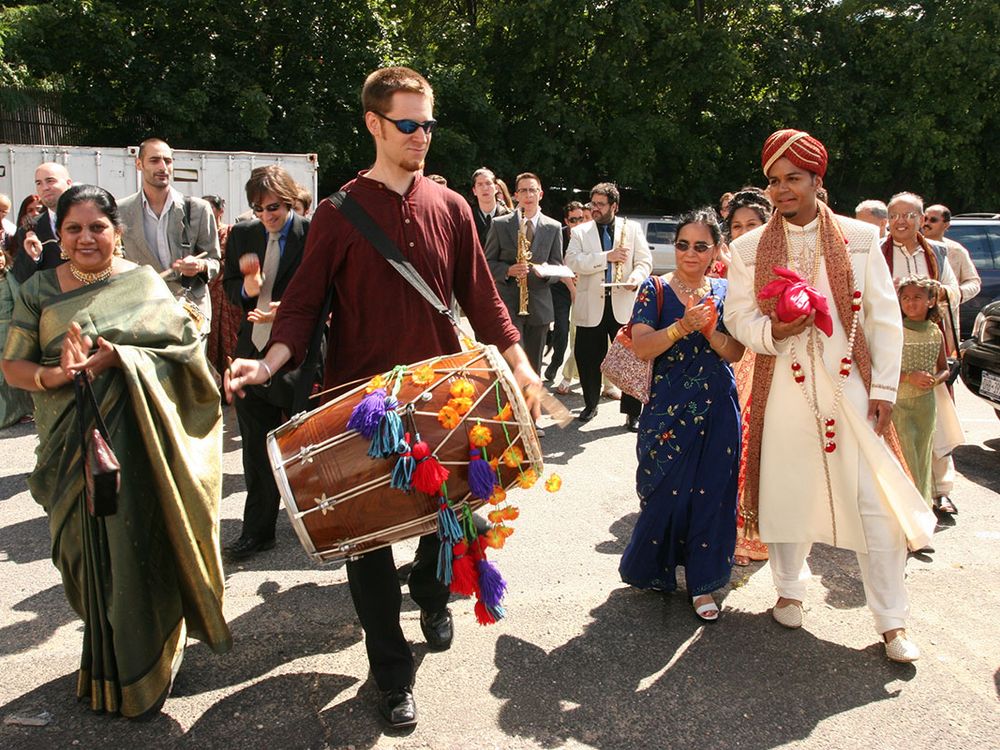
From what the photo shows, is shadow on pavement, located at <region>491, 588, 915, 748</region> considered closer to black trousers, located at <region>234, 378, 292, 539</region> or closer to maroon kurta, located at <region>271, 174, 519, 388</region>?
maroon kurta, located at <region>271, 174, 519, 388</region>

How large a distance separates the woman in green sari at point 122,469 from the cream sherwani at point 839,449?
2.34 metres

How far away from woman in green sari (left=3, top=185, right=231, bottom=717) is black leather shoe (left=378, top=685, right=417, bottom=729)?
2.10 feet

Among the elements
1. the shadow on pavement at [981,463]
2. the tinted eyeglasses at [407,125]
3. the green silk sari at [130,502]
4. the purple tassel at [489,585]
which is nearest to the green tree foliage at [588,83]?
the shadow on pavement at [981,463]

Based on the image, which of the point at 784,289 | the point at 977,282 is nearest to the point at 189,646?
the point at 784,289

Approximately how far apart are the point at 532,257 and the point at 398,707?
5454 millimetres

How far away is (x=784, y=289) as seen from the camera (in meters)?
3.67

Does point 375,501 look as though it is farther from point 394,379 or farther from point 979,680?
point 979,680

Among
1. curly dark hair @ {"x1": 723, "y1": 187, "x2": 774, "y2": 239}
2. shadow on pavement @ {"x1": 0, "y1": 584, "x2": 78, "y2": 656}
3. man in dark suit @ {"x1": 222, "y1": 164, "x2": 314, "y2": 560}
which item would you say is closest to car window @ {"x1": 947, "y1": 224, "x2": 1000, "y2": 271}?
curly dark hair @ {"x1": 723, "y1": 187, "x2": 774, "y2": 239}

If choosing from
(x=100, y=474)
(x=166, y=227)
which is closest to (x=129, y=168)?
(x=166, y=227)

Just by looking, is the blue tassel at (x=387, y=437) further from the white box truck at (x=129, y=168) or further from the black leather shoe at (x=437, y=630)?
the white box truck at (x=129, y=168)

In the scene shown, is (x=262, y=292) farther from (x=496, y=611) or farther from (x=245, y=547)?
(x=496, y=611)

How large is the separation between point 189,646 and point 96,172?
1376cm

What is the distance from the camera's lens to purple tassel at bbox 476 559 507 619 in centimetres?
326

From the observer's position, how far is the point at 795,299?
11.8ft
